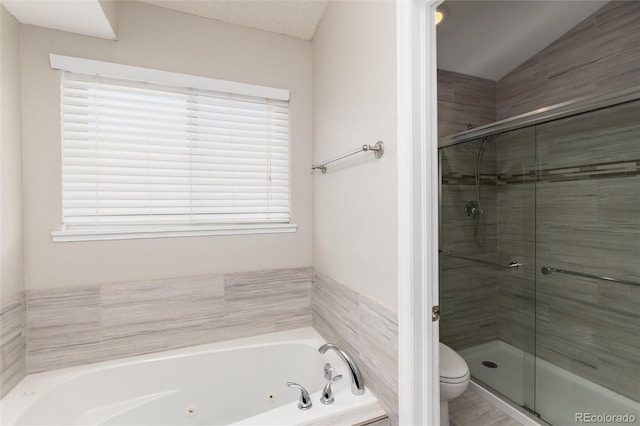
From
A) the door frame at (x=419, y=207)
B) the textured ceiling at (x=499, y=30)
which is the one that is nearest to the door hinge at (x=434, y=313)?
the door frame at (x=419, y=207)

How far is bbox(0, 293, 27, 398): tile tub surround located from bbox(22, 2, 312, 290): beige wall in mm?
140

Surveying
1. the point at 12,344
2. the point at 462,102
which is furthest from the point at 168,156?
the point at 462,102

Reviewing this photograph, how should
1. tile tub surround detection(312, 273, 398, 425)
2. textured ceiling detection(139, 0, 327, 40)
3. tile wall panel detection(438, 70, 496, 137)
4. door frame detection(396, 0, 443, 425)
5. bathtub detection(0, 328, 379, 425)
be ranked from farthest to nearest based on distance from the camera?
tile wall panel detection(438, 70, 496, 137) < textured ceiling detection(139, 0, 327, 40) < bathtub detection(0, 328, 379, 425) < tile tub surround detection(312, 273, 398, 425) < door frame detection(396, 0, 443, 425)

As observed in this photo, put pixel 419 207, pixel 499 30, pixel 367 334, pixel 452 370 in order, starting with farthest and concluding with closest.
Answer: pixel 499 30 → pixel 452 370 → pixel 367 334 → pixel 419 207

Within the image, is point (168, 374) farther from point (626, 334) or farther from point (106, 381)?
point (626, 334)

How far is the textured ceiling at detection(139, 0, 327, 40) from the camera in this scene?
1641 millimetres

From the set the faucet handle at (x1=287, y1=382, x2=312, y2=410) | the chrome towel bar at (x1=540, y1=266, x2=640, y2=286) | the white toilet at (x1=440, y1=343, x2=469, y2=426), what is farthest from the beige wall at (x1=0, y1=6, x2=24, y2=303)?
the chrome towel bar at (x1=540, y1=266, x2=640, y2=286)

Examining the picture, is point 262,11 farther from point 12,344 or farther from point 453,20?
point 12,344

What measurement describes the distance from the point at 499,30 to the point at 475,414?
2646 mm

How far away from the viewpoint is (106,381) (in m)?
1.48

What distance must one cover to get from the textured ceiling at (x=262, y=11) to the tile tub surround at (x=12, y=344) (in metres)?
1.70

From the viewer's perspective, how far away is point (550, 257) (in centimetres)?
213

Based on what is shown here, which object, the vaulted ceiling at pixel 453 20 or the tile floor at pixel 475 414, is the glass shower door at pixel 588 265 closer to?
the tile floor at pixel 475 414

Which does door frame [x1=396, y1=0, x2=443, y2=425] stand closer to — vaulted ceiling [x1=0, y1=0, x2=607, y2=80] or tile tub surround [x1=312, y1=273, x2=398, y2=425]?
tile tub surround [x1=312, y1=273, x2=398, y2=425]
